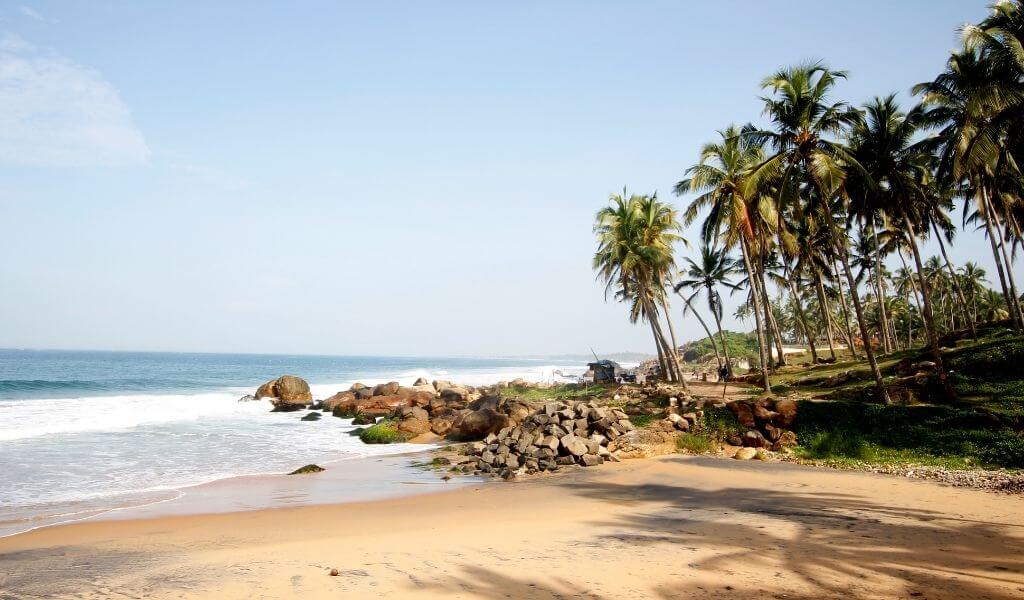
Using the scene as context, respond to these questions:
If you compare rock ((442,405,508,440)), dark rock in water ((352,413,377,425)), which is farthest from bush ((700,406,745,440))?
dark rock in water ((352,413,377,425))

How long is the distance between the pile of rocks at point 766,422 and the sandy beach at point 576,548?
438 cm

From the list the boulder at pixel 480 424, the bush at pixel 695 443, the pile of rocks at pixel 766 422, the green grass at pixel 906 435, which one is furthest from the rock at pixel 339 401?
the green grass at pixel 906 435

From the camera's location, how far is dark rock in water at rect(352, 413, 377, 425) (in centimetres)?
3125

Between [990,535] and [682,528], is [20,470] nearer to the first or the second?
[682,528]

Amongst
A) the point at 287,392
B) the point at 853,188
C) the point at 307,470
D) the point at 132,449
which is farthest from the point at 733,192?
the point at 287,392

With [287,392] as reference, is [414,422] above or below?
below

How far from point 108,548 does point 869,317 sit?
6980 cm

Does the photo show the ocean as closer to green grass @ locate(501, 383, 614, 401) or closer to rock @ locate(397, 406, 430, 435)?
rock @ locate(397, 406, 430, 435)

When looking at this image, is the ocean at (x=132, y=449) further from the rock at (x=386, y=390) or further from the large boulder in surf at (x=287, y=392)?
the rock at (x=386, y=390)

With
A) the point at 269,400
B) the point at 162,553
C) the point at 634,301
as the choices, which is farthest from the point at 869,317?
the point at 162,553

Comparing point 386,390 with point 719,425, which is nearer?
point 719,425

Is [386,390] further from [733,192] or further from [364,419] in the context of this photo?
[733,192]

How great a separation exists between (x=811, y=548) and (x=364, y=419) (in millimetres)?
26925

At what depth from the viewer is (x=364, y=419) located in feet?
104
